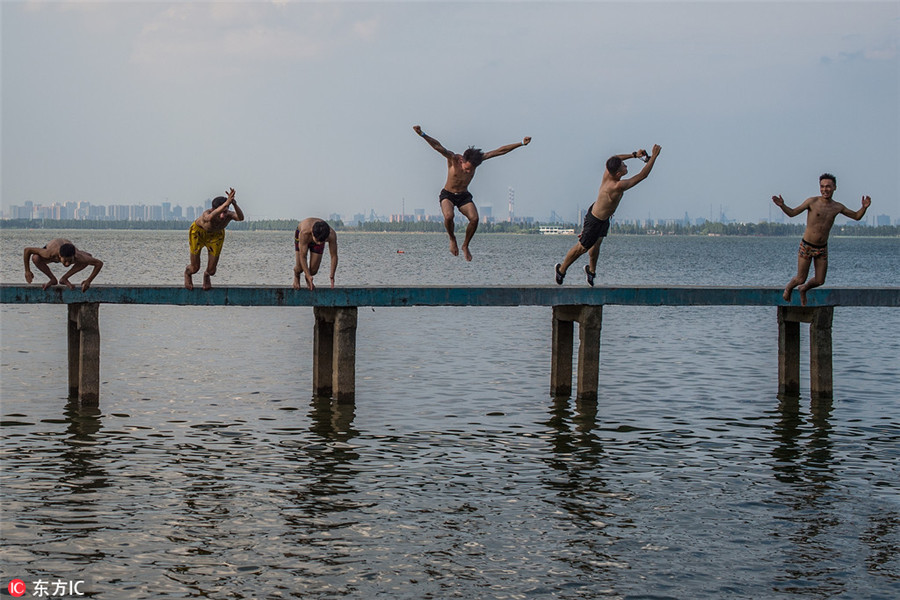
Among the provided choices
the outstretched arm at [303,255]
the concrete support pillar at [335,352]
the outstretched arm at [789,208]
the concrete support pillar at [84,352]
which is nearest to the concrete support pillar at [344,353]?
the concrete support pillar at [335,352]

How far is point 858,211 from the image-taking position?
17.9 meters

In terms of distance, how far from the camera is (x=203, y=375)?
2775cm

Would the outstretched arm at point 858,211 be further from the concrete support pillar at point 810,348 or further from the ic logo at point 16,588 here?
the ic logo at point 16,588

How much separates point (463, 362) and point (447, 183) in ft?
38.9

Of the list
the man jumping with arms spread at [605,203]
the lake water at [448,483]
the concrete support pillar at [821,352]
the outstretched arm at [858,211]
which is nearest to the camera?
the lake water at [448,483]

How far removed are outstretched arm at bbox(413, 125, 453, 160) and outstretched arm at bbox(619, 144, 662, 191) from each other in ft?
9.63

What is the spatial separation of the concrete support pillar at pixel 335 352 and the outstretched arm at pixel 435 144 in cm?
303

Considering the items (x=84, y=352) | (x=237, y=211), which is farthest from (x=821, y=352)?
(x=84, y=352)

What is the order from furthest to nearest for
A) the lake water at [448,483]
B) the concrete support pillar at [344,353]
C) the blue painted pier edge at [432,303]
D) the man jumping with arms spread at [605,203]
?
the concrete support pillar at [344,353] < the man jumping with arms spread at [605,203] < the blue painted pier edge at [432,303] < the lake water at [448,483]

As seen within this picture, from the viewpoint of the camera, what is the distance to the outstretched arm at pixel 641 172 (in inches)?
715

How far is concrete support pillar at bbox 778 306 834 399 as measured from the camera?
21.3 metres

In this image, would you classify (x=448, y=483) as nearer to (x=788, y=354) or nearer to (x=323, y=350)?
(x=323, y=350)

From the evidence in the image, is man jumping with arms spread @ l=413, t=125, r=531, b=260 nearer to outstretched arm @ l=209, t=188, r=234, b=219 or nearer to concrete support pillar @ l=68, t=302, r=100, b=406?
outstretched arm @ l=209, t=188, r=234, b=219

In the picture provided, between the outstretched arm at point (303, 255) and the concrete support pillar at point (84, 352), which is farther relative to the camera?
the concrete support pillar at point (84, 352)
